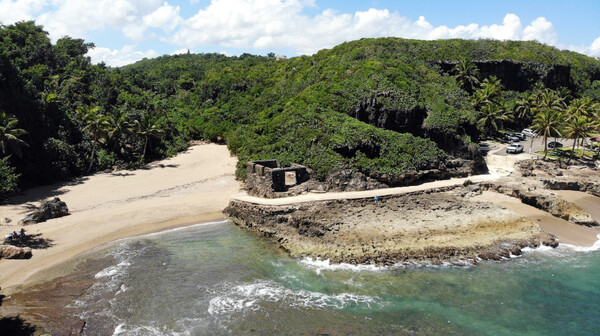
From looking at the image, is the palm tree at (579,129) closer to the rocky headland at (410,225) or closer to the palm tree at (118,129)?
the rocky headland at (410,225)

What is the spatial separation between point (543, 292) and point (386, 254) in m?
7.54

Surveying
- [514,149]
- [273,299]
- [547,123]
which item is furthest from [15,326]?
[547,123]

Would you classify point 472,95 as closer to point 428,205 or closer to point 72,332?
point 428,205

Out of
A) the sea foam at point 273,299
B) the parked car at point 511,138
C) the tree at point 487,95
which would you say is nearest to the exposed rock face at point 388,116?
the tree at point 487,95

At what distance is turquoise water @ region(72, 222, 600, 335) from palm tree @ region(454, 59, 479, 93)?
35054 mm

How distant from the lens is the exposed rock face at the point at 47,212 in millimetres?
23578

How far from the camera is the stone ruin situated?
26750mm

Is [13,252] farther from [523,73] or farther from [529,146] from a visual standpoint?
[523,73]

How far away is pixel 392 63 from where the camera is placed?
1730 inches

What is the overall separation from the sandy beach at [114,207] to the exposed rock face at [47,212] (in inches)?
17.3

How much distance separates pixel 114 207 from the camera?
27.3m

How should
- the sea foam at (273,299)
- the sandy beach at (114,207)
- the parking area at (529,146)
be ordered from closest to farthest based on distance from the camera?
the sea foam at (273,299) → the sandy beach at (114,207) → the parking area at (529,146)

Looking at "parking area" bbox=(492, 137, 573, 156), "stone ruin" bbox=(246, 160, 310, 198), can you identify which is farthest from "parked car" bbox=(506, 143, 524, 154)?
"stone ruin" bbox=(246, 160, 310, 198)

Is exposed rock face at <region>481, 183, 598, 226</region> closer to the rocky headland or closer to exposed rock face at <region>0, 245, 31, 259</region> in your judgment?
the rocky headland
